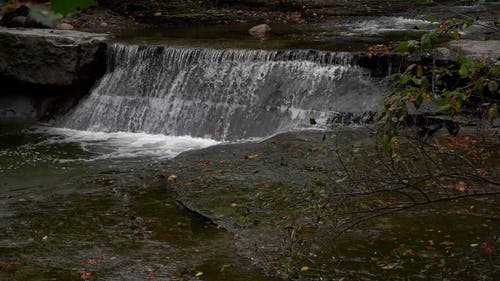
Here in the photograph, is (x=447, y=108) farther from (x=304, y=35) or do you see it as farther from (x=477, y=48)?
(x=304, y=35)

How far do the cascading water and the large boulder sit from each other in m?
0.37

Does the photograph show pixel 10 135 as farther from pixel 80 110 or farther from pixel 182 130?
pixel 182 130

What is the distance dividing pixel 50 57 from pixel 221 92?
3774 mm

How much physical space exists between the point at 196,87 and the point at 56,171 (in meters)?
3.59

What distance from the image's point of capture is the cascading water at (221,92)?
1077 cm

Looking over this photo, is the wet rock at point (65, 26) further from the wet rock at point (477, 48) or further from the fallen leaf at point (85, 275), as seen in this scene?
the fallen leaf at point (85, 275)

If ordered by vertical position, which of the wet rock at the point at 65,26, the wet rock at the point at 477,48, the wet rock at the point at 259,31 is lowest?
the wet rock at the point at 259,31

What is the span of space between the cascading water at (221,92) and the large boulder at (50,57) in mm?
371

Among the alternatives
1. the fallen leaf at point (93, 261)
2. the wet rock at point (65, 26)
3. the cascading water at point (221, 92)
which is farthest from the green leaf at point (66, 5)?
the wet rock at point (65, 26)

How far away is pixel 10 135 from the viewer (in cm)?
1198

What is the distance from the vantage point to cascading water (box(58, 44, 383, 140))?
10773mm

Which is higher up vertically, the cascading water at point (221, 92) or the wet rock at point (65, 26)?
the wet rock at point (65, 26)

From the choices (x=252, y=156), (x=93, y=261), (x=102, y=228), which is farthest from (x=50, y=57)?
(x=93, y=261)

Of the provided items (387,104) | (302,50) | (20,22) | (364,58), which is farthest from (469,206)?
(20,22)
